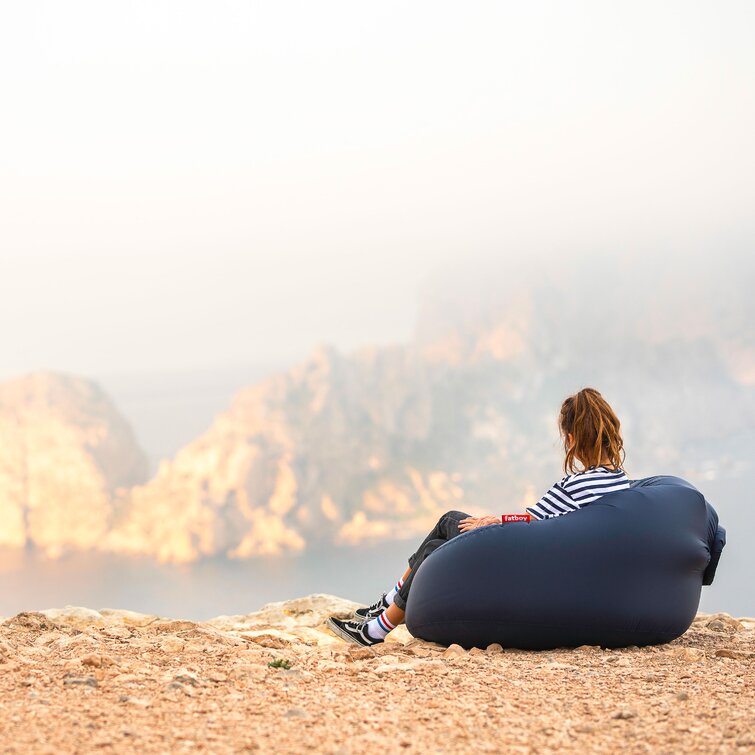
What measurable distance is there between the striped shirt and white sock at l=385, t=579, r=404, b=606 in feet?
2.41

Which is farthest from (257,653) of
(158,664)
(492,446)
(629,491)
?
(492,446)

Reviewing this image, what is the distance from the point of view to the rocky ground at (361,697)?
2072 millimetres

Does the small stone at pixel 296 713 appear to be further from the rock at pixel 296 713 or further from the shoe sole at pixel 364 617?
the shoe sole at pixel 364 617

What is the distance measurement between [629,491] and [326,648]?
1.46m

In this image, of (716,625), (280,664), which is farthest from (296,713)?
(716,625)

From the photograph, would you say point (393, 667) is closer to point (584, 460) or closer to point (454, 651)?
point (454, 651)

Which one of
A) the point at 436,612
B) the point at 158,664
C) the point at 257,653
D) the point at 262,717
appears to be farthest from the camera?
the point at 436,612

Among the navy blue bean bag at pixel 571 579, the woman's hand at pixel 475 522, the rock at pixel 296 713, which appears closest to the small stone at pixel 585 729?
the rock at pixel 296 713

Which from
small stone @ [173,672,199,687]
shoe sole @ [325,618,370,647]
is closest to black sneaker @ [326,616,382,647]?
shoe sole @ [325,618,370,647]

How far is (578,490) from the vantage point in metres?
3.56

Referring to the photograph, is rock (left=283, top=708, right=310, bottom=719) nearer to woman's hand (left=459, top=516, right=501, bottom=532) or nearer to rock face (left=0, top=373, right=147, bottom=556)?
woman's hand (left=459, top=516, right=501, bottom=532)

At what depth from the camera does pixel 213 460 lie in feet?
73.2

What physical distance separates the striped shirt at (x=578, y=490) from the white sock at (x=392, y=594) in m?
0.73

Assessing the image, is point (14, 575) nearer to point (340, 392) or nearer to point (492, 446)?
point (340, 392)
